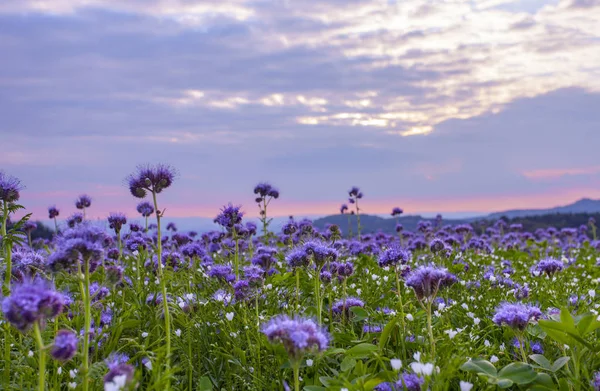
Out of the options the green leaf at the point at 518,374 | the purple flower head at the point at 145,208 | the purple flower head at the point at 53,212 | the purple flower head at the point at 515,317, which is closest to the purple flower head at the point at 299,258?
the purple flower head at the point at 515,317

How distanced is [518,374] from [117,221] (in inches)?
263

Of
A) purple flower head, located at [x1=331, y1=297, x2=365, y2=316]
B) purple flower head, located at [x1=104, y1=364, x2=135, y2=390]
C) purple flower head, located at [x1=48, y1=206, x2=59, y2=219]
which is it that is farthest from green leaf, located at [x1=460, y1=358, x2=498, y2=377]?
purple flower head, located at [x1=48, y1=206, x2=59, y2=219]

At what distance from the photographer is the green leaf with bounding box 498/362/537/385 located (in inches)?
164

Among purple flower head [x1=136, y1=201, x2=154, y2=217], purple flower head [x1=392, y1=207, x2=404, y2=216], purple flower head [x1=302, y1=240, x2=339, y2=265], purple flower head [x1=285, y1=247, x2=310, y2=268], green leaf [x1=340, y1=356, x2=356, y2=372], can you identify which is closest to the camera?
green leaf [x1=340, y1=356, x2=356, y2=372]

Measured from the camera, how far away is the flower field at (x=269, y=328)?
381cm

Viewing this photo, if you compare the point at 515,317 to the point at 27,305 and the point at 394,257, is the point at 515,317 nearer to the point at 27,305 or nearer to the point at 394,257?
the point at 394,257

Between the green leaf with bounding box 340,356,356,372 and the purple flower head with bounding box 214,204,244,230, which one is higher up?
the purple flower head with bounding box 214,204,244,230

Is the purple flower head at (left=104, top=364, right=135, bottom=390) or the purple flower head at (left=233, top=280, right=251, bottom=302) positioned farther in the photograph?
the purple flower head at (left=233, top=280, right=251, bottom=302)

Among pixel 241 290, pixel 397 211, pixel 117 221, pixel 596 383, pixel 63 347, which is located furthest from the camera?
pixel 397 211

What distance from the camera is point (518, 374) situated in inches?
166

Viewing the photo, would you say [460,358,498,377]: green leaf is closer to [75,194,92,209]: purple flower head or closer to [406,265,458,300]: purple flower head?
[406,265,458,300]: purple flower head

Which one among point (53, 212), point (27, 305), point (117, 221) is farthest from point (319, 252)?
point (53, 212)

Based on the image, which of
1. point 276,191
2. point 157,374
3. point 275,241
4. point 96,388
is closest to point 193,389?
point 96,388

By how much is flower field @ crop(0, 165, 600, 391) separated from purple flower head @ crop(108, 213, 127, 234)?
2 cm
